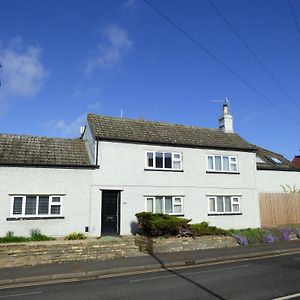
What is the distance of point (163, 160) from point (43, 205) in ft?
24.9

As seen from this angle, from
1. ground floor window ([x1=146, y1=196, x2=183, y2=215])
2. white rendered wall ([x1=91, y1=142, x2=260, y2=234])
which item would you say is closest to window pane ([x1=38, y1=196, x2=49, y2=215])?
white rendered wall ([x1=91, y1=142, x2=260, y2=234])

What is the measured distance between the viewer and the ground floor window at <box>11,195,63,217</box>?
59.3ft

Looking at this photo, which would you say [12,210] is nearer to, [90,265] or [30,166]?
[30,166]

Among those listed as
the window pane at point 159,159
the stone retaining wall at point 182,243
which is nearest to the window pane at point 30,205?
the stone retaining wall at point 182,243

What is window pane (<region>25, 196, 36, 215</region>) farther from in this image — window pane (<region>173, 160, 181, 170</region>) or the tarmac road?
window pane (<region>173, 160, 181, 170</region>)

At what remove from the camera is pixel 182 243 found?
17312 millimetres

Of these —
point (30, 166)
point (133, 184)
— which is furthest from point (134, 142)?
point (30, 166)

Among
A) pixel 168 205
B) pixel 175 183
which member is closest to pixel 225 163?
pixel 175 183

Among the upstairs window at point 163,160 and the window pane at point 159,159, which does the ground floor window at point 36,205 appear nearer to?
the upstairs window at point 163,160

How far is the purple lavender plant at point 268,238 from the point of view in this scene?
64.4ft

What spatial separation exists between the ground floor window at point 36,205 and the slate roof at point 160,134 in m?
4.25

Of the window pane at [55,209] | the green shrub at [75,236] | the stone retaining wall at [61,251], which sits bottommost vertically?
the stone retaining wall at [61,251]

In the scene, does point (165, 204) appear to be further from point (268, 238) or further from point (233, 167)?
point (268, 238)

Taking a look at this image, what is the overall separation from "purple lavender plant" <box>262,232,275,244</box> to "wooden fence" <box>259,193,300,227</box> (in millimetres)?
5063
